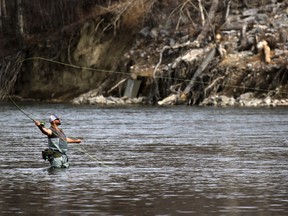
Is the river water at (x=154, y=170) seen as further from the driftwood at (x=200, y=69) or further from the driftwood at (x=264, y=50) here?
the driftwood at (x=200, y=69)

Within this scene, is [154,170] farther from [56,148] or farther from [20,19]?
[20,19]

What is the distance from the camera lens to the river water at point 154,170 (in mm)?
17906

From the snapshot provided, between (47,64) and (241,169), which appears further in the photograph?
(47,64)

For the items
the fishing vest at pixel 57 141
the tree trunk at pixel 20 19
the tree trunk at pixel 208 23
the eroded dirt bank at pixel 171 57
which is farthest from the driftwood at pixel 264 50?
the fishing vest at pixel 57 141

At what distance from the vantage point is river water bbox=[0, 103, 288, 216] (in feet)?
58.7

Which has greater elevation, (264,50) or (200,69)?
(264,50)

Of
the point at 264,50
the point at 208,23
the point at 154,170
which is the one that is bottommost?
the point at 154,170

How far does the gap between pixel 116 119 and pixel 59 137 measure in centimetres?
2460

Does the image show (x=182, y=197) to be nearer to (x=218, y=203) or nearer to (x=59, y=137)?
(x=218, y=203)

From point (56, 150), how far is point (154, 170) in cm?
243

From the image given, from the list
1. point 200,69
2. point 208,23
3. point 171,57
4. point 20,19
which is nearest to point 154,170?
point 200,69

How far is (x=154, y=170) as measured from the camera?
24000mm

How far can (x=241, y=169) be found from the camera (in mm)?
23969

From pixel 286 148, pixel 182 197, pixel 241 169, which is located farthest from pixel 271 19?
pixel 182 197
